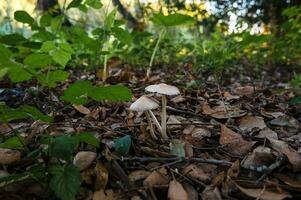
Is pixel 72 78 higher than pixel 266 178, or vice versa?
pixel 72 78

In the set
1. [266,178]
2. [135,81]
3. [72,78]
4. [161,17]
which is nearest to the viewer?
[266,178]

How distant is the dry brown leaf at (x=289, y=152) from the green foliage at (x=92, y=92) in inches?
27.3

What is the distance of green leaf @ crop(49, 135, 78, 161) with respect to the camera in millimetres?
1137

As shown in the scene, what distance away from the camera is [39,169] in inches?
50.2

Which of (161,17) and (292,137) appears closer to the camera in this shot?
(292,137)

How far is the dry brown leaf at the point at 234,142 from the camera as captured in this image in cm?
163

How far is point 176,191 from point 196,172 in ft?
0.48

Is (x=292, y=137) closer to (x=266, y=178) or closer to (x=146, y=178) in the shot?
(x=266, y=178)

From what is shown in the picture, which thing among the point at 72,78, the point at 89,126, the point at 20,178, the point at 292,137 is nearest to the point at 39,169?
the point at 20,178

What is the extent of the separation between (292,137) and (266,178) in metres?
0.51

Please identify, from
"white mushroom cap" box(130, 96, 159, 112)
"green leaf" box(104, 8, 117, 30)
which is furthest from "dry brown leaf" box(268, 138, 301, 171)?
"green leaf" box(104, 8, 117, 30)

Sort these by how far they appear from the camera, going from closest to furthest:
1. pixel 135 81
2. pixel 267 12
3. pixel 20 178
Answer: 1. pixel 20 178
2. pixel 135 81
3. pixel 267 12

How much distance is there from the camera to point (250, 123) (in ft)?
6.42

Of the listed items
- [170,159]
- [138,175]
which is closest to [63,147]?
[138,175]
